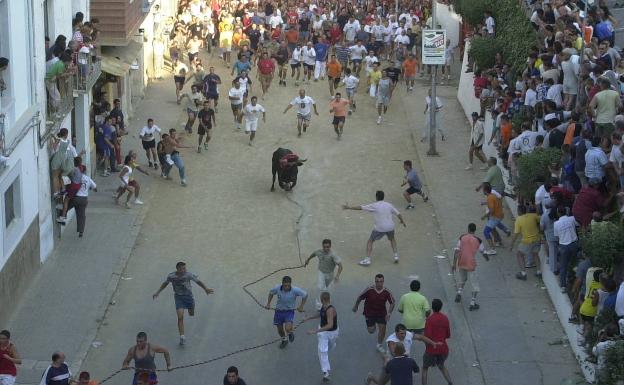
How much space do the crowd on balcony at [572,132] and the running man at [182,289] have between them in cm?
582

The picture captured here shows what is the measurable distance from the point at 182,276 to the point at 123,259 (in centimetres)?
443

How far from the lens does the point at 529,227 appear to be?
75.8 feet

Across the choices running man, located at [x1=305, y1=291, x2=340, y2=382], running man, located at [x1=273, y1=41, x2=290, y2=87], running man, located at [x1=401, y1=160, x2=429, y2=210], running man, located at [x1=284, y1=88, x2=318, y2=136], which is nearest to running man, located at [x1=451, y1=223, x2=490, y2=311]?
running man, located at [x1=305, y1=291, x2=340, y2=382]

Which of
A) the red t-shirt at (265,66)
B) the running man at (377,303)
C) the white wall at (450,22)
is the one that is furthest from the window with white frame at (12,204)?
the white wall at (450,22)

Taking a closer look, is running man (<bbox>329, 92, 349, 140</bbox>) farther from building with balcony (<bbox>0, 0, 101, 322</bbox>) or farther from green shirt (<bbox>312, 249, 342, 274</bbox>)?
green shirt (<bbox>312, 249, 342, 274</bbox>)

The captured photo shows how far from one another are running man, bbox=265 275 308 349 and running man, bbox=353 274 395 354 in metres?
0.92

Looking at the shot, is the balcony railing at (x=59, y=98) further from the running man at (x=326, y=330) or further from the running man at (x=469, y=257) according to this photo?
the running man at (x=469, y=257)

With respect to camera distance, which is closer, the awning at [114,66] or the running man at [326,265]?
the running man at [326,265]

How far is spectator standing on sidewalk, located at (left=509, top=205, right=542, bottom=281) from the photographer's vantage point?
23.1 m

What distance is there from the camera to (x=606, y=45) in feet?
86.4

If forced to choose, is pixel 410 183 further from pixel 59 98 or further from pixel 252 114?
pixel 59 98

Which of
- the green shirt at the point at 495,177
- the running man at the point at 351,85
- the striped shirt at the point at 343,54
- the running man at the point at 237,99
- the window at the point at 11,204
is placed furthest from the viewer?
the striped shirt at the point at 343,54

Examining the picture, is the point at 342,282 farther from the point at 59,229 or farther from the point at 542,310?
the point at 59,229

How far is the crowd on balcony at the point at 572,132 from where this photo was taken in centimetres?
2056
